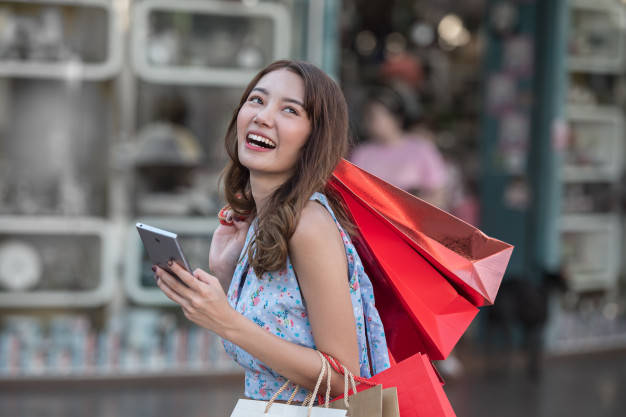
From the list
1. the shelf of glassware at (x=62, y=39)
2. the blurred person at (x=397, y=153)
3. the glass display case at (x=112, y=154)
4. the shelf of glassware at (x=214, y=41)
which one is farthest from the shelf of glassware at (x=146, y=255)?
the blurred person at (x=397, y=153)

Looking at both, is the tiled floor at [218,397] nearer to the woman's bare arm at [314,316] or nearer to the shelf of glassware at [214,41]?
the shelf of glassware at [214,41]

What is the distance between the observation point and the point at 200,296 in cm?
169

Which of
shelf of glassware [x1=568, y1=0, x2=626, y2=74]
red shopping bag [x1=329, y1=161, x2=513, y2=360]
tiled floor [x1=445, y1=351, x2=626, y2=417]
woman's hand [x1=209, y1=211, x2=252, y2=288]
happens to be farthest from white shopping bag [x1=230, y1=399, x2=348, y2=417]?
shelf of glassware [x1=568, y1=0, x2=626, y2=74]

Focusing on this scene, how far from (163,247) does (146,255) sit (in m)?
4.10

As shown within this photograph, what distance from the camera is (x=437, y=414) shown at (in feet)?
5.83

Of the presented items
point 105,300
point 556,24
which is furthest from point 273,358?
point 556,24

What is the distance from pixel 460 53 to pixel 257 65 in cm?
372

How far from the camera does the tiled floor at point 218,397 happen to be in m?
4.93

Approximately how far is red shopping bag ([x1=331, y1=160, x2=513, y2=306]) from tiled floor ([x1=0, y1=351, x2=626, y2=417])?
3218mm

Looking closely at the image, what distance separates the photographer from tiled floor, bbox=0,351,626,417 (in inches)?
194

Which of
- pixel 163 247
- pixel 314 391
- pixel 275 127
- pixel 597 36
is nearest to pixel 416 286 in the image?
pixel 314 391

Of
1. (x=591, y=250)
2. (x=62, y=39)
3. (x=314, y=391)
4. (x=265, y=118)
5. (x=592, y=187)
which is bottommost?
(x=591, y=250)

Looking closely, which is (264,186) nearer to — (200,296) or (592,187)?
(200,296)

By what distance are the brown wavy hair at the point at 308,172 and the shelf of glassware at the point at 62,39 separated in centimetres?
382
